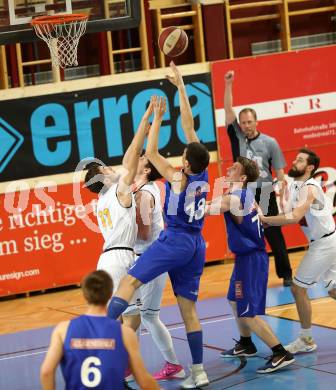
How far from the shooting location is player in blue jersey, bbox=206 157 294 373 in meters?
7.94

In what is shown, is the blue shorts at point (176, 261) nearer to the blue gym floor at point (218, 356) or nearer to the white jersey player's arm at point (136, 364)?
the blue gym floor at point (218, 356)

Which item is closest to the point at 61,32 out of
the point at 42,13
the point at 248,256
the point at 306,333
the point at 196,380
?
the point at 42,13

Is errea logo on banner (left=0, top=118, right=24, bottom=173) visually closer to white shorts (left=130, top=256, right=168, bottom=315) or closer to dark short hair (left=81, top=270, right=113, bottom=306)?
white shorts (left=130, top=256, right=168, bottom=315)

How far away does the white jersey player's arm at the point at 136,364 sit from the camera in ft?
16.5

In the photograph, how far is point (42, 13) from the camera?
1114 centimetres

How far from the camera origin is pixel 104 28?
1134 centimetres

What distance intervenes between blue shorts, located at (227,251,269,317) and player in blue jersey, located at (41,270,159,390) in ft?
10.1

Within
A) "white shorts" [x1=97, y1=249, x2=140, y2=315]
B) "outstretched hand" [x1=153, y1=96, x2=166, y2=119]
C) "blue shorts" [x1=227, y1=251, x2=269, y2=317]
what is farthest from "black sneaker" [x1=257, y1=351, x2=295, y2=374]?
"outstretched hand" [x1=153, y1=96, x2=166, y2=119]

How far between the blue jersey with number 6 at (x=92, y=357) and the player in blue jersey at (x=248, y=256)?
301 cm

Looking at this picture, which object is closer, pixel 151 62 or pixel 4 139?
pixel 4 139

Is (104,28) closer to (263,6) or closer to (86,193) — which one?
(86,193)

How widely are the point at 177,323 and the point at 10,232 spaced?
348 cm

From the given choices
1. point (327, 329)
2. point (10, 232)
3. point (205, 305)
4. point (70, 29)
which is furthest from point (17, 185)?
point (327, 329)

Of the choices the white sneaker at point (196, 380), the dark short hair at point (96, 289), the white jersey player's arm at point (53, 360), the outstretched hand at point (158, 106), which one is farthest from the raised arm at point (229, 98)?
the white jersey player's arm at point (53, 360)
